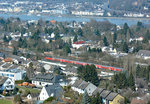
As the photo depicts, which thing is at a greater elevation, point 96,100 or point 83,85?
point 96,100

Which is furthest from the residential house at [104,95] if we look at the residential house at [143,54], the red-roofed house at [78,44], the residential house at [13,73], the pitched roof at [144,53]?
the red-roofed house at [78,44]

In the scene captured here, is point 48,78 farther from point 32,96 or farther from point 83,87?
point 32,96

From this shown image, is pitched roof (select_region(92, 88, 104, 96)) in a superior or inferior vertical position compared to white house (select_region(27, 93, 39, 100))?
inferior

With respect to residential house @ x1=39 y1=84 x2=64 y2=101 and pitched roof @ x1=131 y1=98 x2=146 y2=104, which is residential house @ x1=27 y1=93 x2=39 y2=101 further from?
pitched roof @ x1=131 y1=98 x2=146 y2=104

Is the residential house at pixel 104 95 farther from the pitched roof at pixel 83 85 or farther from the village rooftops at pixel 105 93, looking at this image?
the pitched roof at pixel 83 85

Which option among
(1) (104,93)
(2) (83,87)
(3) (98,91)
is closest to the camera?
(1) (104,93)

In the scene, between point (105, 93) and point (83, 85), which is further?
point (83, 85)

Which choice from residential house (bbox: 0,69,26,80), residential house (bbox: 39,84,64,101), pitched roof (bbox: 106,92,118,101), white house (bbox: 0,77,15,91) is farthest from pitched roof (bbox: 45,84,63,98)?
residential house (bbox: 0,69,26,80)

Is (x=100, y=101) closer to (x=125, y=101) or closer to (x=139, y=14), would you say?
(x=125, y=101)

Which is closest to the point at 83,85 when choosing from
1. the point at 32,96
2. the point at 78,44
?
the point at 32,96

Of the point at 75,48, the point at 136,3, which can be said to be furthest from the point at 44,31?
the point at 136,3

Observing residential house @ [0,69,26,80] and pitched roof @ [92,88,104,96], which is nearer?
pitched roof @ [92,88,104,96]

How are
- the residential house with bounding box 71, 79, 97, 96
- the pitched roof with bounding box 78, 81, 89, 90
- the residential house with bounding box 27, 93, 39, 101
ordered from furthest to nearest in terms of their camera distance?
1. the pitched roof with bounding box 78, 81, 89, 90
2. the residential house with bounding box 71, 79, 97, 96
3. the residential house with bounding box 27, 93, 39, 101
